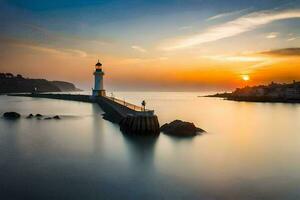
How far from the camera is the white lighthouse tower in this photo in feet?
191

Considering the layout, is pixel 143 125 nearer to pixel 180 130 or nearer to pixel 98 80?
pixel 180 130

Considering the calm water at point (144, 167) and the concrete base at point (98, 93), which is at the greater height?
the concrete base at point (98, 93)

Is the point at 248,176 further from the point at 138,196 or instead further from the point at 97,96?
the point at 97,96

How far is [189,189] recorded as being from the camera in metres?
11.4

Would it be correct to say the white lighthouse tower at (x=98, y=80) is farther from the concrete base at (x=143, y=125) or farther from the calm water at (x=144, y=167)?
the concrete base at (x=143, y=125)

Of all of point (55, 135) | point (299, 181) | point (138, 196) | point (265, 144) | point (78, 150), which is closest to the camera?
point (138, 196)

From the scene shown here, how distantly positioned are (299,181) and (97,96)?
5385cm

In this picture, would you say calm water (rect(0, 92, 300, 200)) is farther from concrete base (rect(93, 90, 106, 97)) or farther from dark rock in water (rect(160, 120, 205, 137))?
concrete base (rect(93, 90, 106, 97))

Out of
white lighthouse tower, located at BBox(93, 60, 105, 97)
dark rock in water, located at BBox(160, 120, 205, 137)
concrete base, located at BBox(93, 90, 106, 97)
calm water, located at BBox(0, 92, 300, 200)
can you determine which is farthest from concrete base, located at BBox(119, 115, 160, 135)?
concrete base, located at BBox(93, 90, 106, 97)

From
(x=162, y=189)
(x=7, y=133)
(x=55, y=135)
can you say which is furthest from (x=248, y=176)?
(x=7, y=133)

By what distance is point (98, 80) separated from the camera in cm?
5856

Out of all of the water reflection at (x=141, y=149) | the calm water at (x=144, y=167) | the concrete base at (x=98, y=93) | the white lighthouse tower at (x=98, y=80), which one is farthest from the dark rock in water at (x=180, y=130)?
the concrete base at (x=98, y=93)

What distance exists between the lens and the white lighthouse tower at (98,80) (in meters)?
58.2

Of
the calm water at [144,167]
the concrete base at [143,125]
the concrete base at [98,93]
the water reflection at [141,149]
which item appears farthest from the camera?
the concrete base at [98,93]
